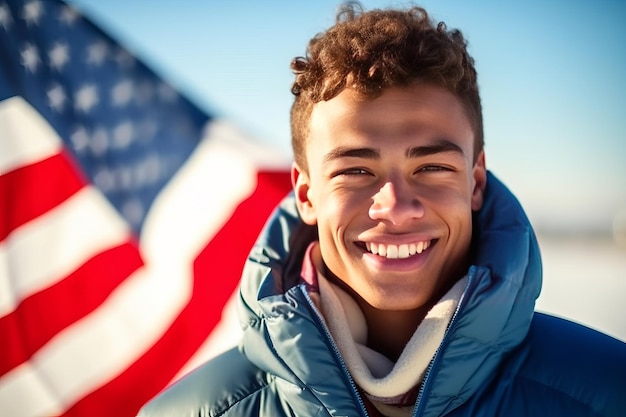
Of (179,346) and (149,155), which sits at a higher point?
(149,155)

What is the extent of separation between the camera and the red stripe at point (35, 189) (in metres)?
2.54

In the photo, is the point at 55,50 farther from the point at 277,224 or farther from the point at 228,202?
the point at 277,224

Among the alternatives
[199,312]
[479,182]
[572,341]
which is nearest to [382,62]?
[479,182]

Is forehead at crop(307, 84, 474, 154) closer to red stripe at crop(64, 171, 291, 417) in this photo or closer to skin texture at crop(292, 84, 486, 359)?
skin texture at crop(292, 84, 486, 359)

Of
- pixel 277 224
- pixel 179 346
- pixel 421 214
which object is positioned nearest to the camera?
pixel 421 214

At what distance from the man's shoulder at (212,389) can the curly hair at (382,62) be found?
752mm

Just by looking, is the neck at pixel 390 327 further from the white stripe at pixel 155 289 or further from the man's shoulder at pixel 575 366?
the white stripe at pixel 155 289

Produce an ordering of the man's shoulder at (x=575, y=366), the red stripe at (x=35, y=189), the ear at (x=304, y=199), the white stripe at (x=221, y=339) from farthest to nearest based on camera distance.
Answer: the white stripe at (x=221, y=339) → the red stripe at (x=35, y=189) → the ear at (x=304, y=199) → the man's shoulder at (x=575, y=366)

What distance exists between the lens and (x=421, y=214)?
194cm

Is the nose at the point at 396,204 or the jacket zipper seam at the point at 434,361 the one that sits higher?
the nose at the point at 396,204

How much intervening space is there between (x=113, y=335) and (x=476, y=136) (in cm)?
165

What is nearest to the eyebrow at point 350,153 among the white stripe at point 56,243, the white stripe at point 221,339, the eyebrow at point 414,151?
the eyebrow at point 414,151

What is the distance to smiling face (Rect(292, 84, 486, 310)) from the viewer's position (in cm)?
196

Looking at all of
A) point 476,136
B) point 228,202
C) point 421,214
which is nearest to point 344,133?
point 421,214
